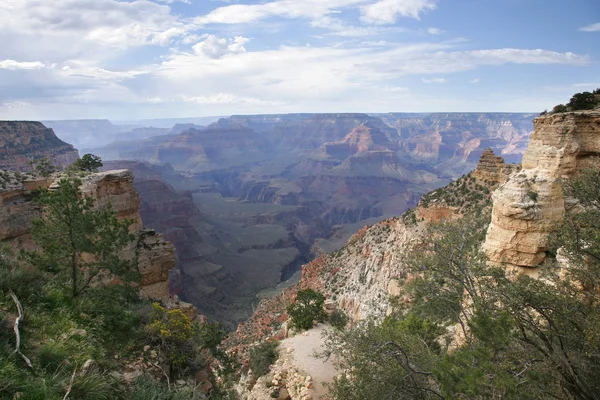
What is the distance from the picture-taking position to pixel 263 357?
2045cm

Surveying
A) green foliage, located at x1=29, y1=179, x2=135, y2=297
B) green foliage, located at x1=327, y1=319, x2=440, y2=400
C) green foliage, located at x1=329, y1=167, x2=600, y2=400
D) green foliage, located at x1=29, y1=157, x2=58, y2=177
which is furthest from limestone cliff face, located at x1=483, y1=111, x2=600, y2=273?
green foliage, located at x1=29, y1=157, x2=58, y2=177

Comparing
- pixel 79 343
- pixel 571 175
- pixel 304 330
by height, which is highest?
pixel 571 175

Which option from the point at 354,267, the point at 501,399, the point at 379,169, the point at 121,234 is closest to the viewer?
the point at 501,399

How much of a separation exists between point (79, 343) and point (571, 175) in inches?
669

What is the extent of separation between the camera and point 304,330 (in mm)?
24328

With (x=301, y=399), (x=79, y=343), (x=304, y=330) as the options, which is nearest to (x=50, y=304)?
(x=79, y=343)

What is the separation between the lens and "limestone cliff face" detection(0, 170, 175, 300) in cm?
2153

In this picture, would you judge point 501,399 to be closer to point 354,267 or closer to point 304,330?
point 304,330

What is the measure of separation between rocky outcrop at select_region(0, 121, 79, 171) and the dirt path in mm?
71161

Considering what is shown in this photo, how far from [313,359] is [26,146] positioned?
91.3m

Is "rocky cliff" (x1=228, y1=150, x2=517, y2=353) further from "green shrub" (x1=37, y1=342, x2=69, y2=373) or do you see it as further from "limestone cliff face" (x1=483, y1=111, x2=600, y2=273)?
"green shrub" (x1=37, y1=342, x2=69, y2=373)

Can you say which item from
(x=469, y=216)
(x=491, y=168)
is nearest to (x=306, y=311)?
(x=469, y=216)

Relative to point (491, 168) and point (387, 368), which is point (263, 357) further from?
point (491, 168)

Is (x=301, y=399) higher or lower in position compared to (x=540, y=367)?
lower
